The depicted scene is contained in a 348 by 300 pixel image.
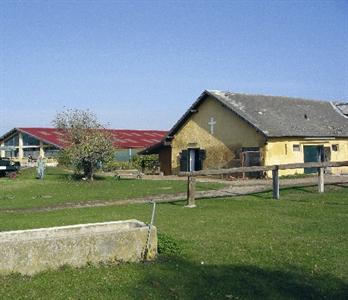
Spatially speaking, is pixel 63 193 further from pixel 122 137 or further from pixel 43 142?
pixel 122 137

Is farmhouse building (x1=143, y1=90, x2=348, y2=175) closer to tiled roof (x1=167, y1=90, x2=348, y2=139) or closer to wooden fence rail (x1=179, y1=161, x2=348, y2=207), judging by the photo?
tiled roof (x1=167, y1=90, x2=348, y2=139)

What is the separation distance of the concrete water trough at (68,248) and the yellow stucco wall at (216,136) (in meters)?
22.3

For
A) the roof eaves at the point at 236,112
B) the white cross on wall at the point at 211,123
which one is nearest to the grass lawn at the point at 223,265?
the roof eaves at the point at 236,112

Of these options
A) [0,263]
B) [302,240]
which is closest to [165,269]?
[0,263]

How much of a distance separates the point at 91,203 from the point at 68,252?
35.3ft

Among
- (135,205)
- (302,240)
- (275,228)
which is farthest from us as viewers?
(135,205)

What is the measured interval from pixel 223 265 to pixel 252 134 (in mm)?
23027

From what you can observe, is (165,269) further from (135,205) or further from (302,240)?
(135,205)

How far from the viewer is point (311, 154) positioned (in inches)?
1257

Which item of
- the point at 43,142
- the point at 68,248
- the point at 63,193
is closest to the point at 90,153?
the point at 63,193

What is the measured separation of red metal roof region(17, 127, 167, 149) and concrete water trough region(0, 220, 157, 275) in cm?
4719

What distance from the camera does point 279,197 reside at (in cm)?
1773

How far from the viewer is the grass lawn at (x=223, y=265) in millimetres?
6492

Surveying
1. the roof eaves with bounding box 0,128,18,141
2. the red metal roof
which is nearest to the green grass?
the red metal roof
